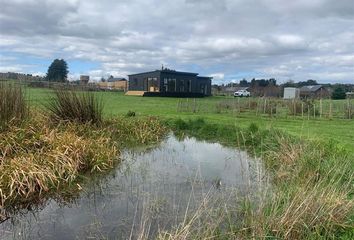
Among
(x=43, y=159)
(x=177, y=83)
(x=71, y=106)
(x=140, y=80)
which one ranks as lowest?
(x=43, y=159)

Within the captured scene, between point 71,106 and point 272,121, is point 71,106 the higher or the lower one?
the higher one

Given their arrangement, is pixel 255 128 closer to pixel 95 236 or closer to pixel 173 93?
pixel 95 236

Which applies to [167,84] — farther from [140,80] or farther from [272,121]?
[272,121]

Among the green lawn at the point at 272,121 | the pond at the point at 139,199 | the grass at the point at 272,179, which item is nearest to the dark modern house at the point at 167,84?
the green lawn at the point at 272,121

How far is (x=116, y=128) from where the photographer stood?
1425 centimetres

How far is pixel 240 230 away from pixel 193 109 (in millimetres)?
19580

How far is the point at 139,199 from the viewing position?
6.80 meters

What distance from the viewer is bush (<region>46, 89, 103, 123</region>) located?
13117 millimetres

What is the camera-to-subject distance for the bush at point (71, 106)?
516 inches

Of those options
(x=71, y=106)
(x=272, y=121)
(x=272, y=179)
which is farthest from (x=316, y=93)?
(x=272, y=179)

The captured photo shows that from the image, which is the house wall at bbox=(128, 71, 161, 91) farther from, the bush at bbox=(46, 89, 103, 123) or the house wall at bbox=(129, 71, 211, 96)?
the bush at bbox=(46, 89, 103, 123)

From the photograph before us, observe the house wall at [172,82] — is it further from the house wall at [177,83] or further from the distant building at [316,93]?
the distant building at [316,93]

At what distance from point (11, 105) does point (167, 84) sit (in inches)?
1524

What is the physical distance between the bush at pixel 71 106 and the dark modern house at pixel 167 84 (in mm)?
31573
